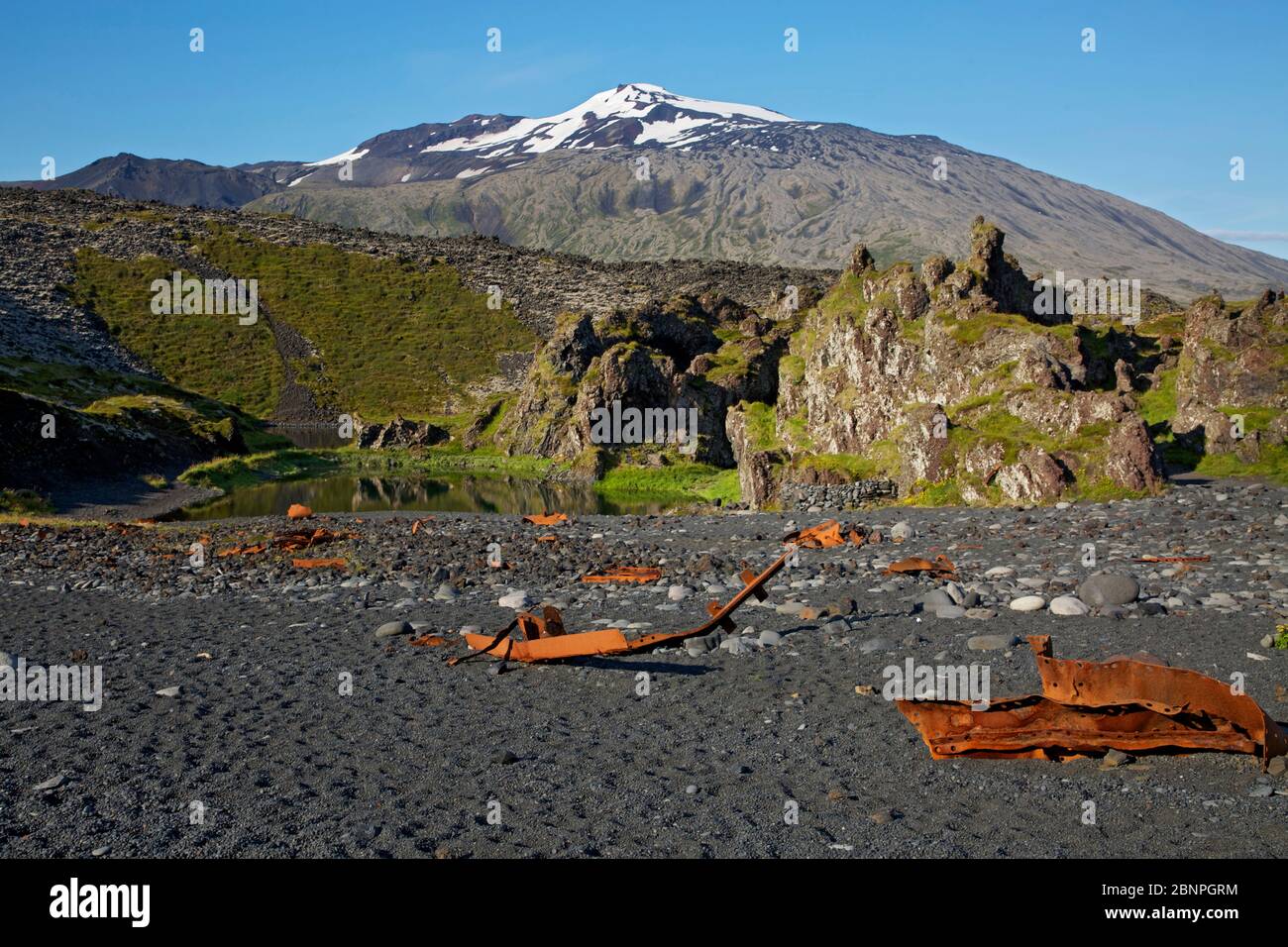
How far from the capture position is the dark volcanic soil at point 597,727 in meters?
6.97

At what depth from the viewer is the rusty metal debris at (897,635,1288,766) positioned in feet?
25.0

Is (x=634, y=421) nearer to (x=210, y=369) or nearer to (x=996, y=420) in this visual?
(x=996, y=420)

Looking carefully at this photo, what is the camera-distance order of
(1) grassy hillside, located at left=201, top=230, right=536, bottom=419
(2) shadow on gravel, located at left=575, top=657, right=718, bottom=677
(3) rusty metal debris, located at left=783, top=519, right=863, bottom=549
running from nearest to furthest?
(2) shadow on gravel, located at left=575, top=657, right=718, bottom=677 → (3) rusty metal debris, located at left=783, top=519, right=863, bottom=549 → (1) grassy hillside, located at left=201, top=230, right=536, bottom=419

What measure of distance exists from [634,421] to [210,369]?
85.0 metres

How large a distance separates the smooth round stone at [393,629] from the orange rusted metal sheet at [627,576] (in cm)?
556

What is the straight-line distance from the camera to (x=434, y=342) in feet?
446

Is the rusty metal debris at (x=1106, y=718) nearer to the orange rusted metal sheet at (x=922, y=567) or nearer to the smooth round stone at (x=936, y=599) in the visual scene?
the smooth round stone at (x=936, y=599)

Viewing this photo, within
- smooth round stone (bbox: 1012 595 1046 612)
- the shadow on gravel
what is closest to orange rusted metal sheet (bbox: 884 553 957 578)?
smooth round stone (bbox: 1012 595 1046 612)

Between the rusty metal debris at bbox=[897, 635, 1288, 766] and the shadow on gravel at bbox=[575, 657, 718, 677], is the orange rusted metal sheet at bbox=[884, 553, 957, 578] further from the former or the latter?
the rusty metal debris at bbox=[897, 635, 1288, 766]

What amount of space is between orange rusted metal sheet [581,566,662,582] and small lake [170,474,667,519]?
24.7m

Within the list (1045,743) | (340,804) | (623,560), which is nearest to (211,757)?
(340,804)

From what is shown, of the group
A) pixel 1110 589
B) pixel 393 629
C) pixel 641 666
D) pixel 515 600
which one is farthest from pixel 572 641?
pixel 1110 589

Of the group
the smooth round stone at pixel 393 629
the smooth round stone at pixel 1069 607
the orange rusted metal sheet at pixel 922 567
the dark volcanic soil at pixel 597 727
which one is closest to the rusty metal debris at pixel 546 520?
the dark volcanic soil at pixel 597 727

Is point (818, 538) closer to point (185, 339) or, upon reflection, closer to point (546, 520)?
point (546, 520)
